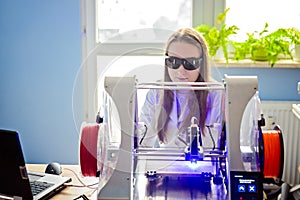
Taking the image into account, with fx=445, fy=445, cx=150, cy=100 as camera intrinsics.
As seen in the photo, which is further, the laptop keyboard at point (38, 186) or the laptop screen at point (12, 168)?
the laptop keyboard at point (38, 186)

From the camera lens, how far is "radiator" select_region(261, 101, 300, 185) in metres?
2.89

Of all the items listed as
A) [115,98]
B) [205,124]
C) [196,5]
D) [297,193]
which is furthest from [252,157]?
[196,5]

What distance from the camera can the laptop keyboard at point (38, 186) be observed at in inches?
64.2

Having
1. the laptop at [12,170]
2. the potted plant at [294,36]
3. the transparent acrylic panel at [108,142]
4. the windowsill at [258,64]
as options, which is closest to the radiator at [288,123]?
the windowsill at [258,64]

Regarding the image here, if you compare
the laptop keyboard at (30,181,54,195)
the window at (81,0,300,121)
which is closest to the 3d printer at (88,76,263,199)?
the laptop keyboard at (30,181,54,195)

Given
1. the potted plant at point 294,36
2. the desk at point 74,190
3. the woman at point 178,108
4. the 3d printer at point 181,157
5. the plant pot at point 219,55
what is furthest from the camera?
the plant pot at point 219,55

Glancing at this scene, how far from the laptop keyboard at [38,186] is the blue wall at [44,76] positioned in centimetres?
132

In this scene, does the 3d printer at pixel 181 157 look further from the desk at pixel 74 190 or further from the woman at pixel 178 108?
the desk at pixel 74 190

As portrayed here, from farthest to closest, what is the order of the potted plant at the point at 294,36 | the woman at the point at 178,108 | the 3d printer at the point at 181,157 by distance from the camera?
the potted plant at the point at 294,36 → the woman at the point at 178,108 → the 3d printer at the point at 181,157

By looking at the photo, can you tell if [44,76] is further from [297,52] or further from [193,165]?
[193,165]

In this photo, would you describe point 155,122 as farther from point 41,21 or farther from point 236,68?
point 41,21

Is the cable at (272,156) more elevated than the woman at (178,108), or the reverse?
the woman at (178,108)

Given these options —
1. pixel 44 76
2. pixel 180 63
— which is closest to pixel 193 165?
pixel 180 63

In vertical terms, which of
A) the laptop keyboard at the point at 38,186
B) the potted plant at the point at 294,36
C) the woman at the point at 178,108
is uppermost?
the potted plant at the point at 294,36
